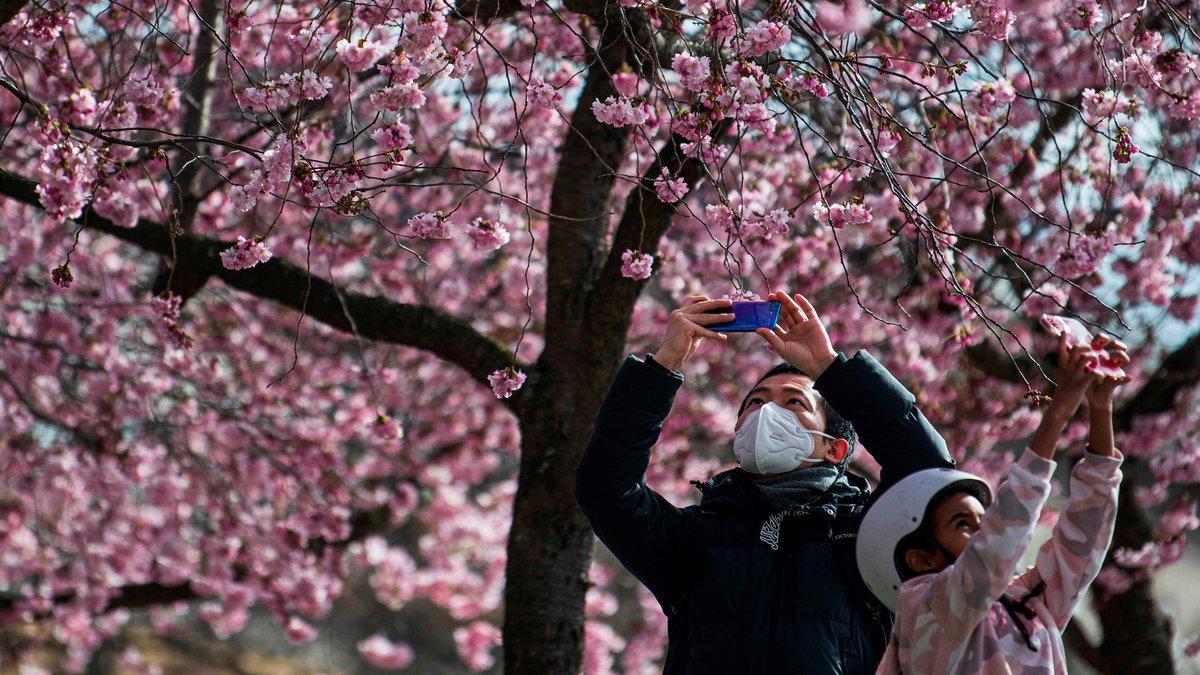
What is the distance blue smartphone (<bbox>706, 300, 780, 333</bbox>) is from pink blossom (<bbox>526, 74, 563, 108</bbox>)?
902 mm

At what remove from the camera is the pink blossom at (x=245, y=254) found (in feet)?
11.0

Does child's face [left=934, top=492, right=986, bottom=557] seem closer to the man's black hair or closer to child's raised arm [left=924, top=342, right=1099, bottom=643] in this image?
child's raised arm [left=924, top=342, right=1099, bottom=643]

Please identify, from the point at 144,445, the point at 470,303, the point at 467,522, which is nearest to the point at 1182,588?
the point at 467,522

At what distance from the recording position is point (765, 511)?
8.70 ft

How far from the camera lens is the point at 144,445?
685 centimetres

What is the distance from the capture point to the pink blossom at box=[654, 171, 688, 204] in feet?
11.2

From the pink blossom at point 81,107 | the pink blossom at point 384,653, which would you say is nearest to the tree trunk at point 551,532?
the pink blossom at point 81,107

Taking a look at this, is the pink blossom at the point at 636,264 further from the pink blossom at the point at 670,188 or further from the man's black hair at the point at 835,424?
the man's black hair at the point at 835,424

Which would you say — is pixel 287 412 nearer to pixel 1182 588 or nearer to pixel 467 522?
pixel 467 522

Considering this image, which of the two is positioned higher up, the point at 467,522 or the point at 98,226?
the point at 467,522

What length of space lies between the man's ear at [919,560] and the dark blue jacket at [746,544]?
0.99 feet

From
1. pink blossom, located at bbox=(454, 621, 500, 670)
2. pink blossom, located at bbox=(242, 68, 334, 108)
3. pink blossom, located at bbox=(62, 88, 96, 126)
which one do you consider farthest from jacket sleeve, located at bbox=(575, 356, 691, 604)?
pink blossom, located at bbox=(454, 621, 500, 670)

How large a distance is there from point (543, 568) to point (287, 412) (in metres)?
3.71

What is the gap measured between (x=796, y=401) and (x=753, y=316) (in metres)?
0.28
